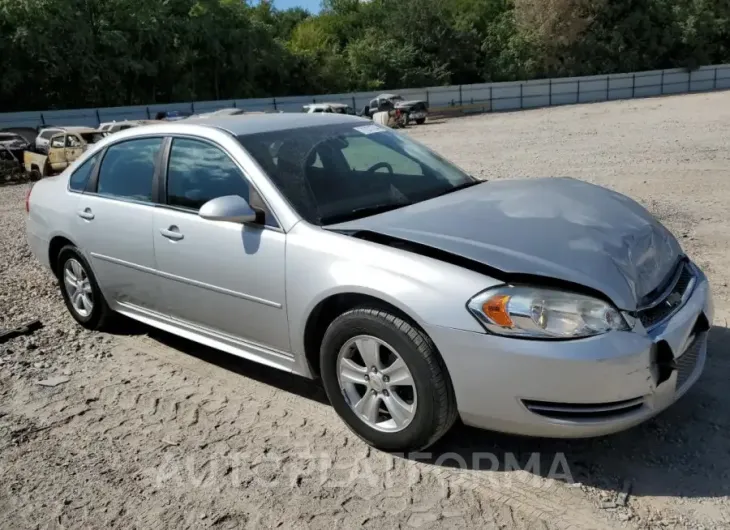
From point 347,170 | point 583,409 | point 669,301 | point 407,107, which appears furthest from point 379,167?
point 407,107

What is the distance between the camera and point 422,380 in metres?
2.91

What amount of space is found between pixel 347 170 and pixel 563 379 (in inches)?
73.5

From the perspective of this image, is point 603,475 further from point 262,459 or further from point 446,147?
point 446,147

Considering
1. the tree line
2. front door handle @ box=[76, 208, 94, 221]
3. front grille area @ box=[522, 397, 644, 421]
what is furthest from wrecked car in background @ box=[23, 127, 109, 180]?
the tree line

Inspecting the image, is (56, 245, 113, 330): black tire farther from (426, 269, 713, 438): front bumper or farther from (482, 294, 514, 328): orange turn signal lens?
(482, 294, 514, 328): orange turn signal lens

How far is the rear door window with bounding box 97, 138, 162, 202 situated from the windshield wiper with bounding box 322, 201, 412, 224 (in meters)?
1.41

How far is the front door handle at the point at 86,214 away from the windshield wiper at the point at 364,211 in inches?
81.9

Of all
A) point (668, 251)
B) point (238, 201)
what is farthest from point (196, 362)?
point (668, 251)

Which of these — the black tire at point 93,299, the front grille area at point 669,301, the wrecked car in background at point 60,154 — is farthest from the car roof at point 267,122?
the wrecked car in background at point 60,154

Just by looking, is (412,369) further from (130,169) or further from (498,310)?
(130,169)

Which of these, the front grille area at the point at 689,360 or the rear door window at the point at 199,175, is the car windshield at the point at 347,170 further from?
the front grille area at the point at 689,360

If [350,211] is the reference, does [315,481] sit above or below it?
below

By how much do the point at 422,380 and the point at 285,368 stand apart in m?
0.96

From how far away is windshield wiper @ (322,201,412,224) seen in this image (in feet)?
11.4
